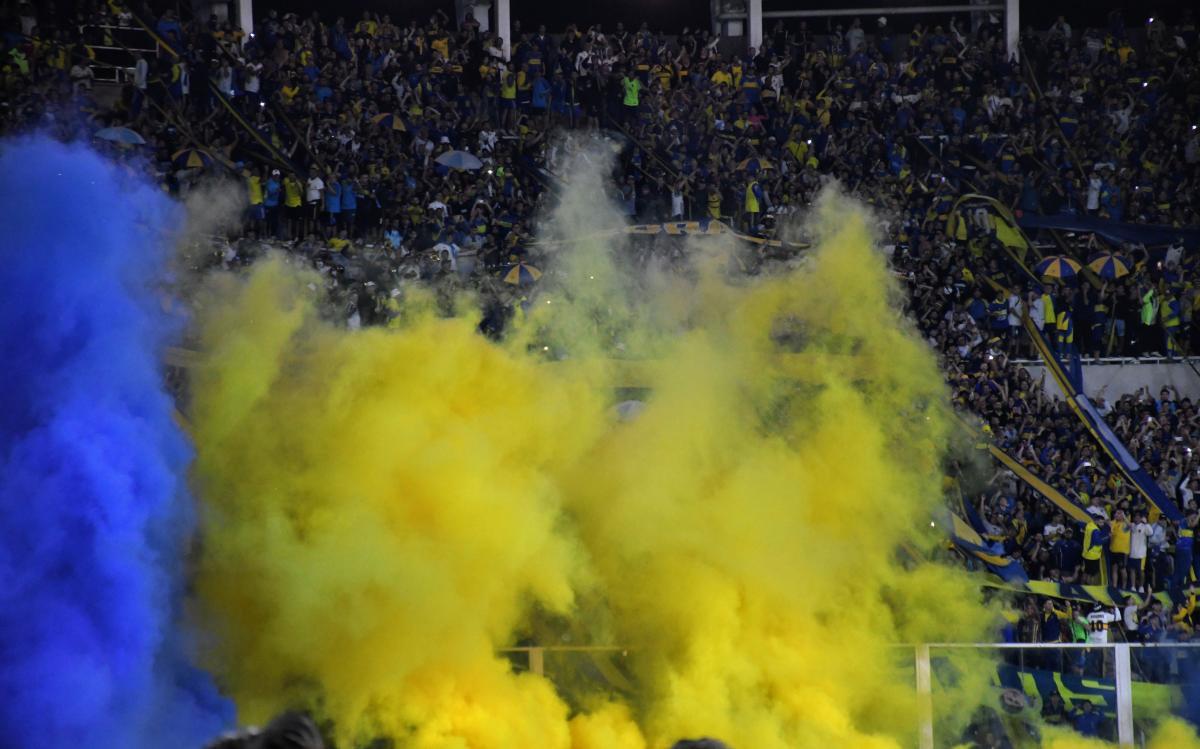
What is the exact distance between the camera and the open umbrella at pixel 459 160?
24.6 metres

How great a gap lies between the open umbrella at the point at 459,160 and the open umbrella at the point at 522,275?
3.98m

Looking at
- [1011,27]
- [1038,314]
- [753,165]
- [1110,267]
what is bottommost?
[1038,314]

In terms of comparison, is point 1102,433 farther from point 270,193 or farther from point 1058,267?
point 270,193

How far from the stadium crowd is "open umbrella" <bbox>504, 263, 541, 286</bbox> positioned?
1.30 feet

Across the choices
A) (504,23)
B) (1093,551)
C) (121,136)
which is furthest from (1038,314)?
(121,136)

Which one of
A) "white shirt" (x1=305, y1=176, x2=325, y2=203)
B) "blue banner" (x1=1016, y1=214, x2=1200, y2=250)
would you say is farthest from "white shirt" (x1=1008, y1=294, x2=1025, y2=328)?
"white shirt" (x1=305, y1=176, x2=325, y2=203)

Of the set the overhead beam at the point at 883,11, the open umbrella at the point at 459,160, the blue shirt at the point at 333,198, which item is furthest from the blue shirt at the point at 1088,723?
the overhead beam at the point at 883,11

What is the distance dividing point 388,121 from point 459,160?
4.32 feet

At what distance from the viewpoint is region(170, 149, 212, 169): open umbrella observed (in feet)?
73.4

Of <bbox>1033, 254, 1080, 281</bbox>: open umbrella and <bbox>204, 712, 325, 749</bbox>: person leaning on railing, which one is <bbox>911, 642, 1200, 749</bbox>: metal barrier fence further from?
<bbox>204, 712, 325, 749</bbox>: person leaning on railing

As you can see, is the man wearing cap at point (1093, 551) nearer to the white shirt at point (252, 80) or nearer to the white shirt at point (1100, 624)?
the white shirt at point (1100, 624)

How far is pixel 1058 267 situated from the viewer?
25.1 m

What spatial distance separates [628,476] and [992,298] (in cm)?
1041

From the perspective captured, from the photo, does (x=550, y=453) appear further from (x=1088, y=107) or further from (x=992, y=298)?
(x=1088, y=107)
